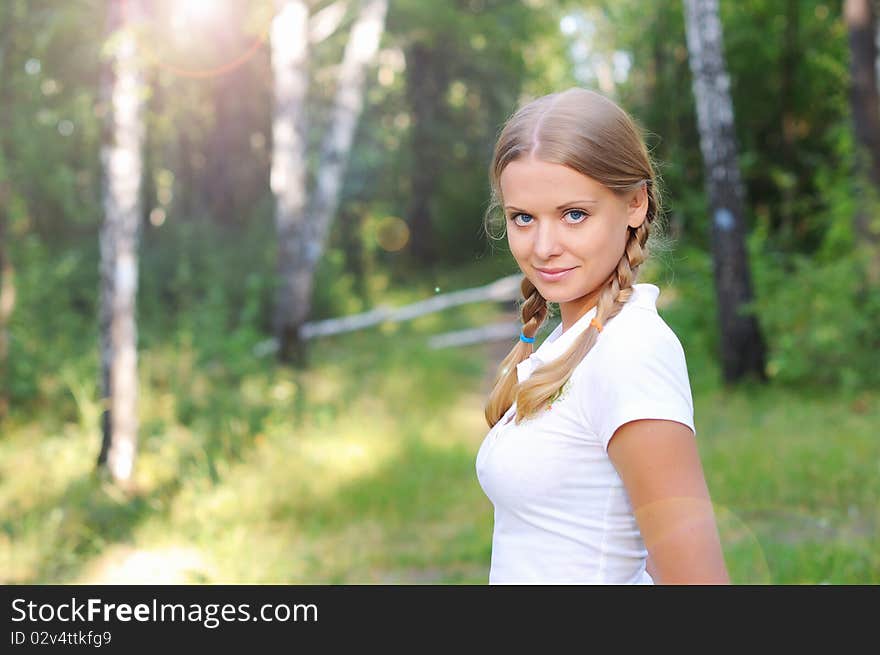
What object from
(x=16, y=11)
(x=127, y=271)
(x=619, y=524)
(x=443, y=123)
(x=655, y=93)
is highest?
(x=443, y=123)

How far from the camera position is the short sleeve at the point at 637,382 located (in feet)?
5.16

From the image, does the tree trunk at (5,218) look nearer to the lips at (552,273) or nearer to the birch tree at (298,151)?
the birch tree at (298,151)

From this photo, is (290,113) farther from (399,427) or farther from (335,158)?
(399,427)

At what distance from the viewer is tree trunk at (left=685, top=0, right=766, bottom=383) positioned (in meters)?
10.8

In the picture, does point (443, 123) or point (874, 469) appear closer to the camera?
point (874, 469)

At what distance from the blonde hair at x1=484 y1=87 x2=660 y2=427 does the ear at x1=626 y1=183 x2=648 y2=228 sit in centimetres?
2

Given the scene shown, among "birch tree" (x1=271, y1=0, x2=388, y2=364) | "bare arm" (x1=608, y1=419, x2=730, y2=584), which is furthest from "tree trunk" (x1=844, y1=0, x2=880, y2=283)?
"bare arm" (x1=608, y1=419, x2=730, y2=584)

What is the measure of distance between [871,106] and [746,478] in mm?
5779

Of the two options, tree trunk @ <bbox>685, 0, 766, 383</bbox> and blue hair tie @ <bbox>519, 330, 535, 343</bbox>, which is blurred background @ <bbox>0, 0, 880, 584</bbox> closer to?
tree trunk @ <bbox>685, 0, 766, 383</bbox>

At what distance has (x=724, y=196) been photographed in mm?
10930

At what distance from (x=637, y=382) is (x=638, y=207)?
0.46 m

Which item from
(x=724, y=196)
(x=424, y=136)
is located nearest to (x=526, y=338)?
(x=724, y=196)

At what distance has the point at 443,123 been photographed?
2817cm

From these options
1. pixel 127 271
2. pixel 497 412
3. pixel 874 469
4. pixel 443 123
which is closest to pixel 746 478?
pixel 874 469
